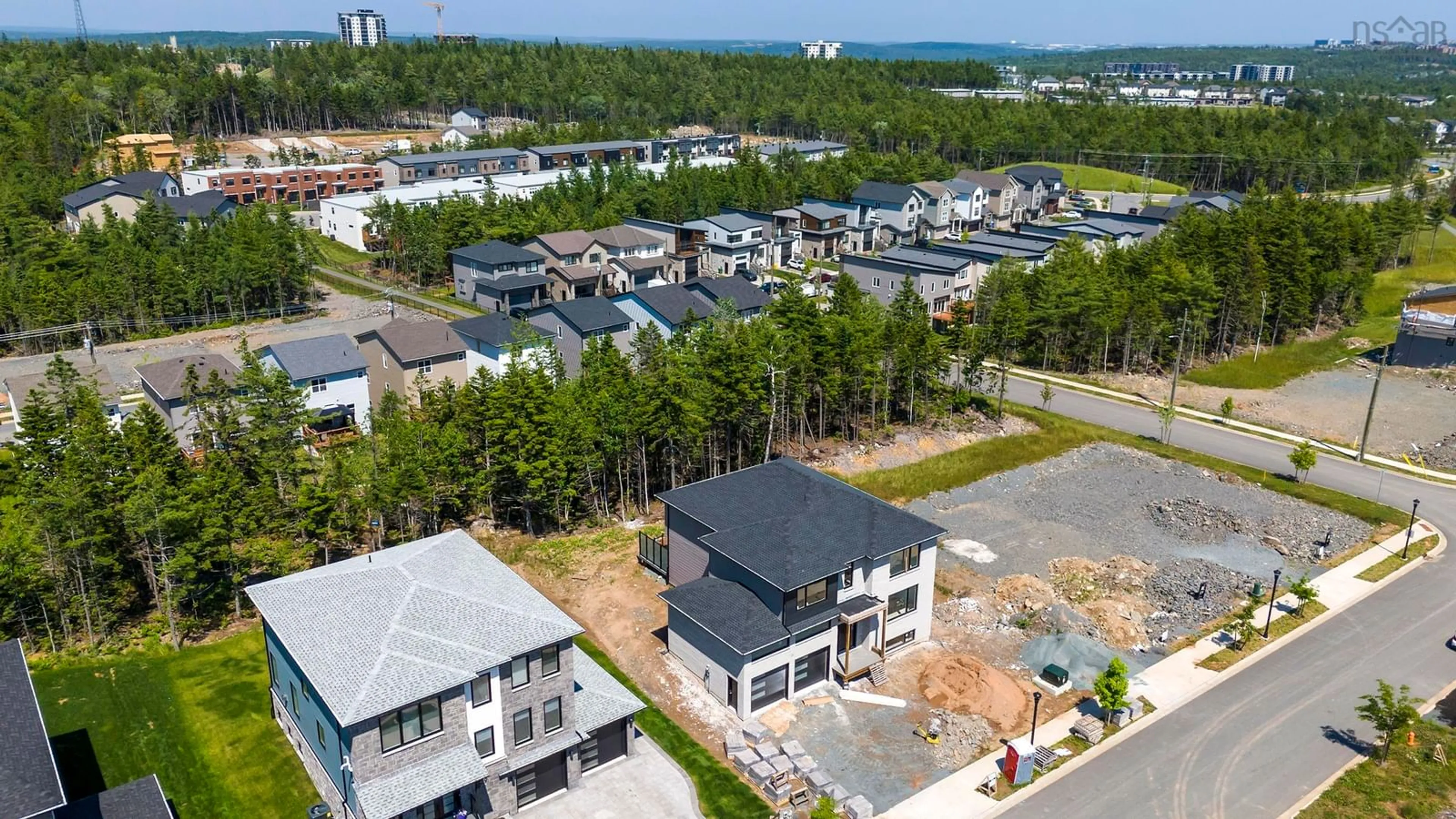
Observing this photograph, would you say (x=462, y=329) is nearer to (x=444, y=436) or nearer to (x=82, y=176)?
(x=444, y=436)

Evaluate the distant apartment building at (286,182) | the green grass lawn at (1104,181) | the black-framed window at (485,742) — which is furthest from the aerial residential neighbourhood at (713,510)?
the green grass lawn at (1104,181)

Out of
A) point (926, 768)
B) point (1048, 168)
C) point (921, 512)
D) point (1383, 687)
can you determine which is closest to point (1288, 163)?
point (1048, 168)

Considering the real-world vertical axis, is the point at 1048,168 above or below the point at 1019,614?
above

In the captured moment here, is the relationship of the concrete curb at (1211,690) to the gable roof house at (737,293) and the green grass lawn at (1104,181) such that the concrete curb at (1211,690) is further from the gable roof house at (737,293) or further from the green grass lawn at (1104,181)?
the green grass lawn at (1104,181)

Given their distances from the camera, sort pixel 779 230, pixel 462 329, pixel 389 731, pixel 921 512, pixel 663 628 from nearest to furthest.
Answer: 1. pixel 389 731
2. pixel 663 628
3. pixel 921 512
4. pixel 462 329
5. pixel 779 230

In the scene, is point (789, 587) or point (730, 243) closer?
point (789, 587)

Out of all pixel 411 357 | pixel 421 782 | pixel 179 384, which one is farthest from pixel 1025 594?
pixel 179 384

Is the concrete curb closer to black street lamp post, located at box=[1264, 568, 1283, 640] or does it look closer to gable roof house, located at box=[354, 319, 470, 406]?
black street lamp post, located at box=[1264, 568, 1283, 640]

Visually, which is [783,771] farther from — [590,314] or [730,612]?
[590,314]
